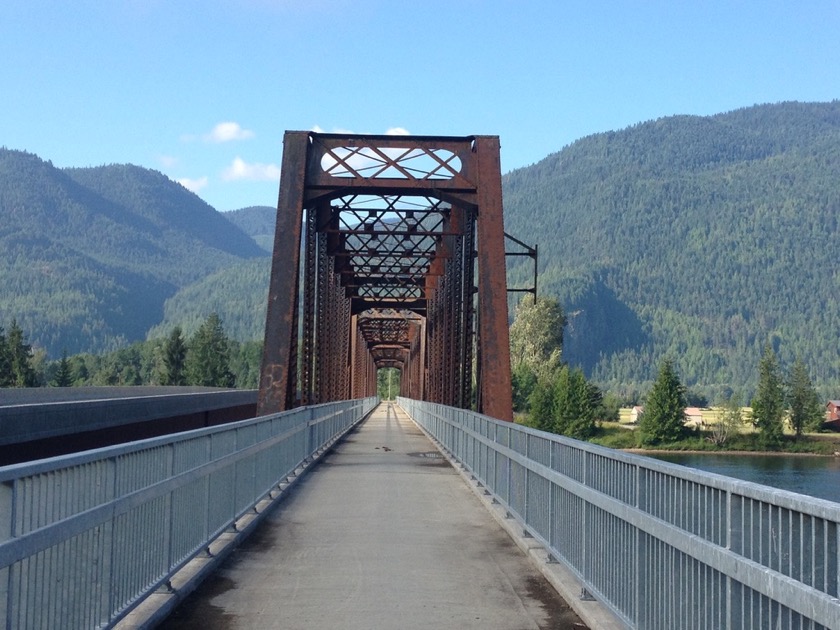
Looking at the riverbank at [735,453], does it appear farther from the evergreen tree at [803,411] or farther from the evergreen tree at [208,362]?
the evergreen tree at [208,362]

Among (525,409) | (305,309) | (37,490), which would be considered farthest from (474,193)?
(525,409)

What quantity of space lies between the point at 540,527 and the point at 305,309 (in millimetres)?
19021

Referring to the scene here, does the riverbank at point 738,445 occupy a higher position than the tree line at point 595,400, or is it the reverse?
the tree line at point 595,400

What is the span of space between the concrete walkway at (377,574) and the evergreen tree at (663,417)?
86349 mm

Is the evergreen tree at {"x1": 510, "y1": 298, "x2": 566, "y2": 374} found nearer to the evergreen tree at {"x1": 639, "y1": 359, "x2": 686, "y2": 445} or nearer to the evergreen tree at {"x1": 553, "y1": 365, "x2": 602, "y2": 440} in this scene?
the evergreen tree at {"x1": 553, "y1": 365, "x2": 602, "y2": 440}

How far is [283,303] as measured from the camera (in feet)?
64.7

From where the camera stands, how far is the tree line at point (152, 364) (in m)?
100

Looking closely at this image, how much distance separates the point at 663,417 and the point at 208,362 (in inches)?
2163

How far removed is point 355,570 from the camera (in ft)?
29.4

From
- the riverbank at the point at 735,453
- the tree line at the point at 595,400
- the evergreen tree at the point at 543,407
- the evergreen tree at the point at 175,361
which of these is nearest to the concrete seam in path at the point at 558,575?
the tree line at the point at 595,400

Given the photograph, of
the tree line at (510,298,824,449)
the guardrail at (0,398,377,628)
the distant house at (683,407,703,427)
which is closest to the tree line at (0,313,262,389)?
the tree line at (510,298,824,449)

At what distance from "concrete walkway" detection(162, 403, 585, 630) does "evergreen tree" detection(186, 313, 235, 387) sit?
115067 millimetres

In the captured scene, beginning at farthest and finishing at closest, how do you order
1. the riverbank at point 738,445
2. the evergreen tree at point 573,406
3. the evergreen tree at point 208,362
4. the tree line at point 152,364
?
the evergreen tree at point 208,362 < the evergreen tree at point 573,406 < the tree line at point 152,364 < the riverbank at point 738,445

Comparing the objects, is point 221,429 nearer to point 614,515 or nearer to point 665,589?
point 614,515
